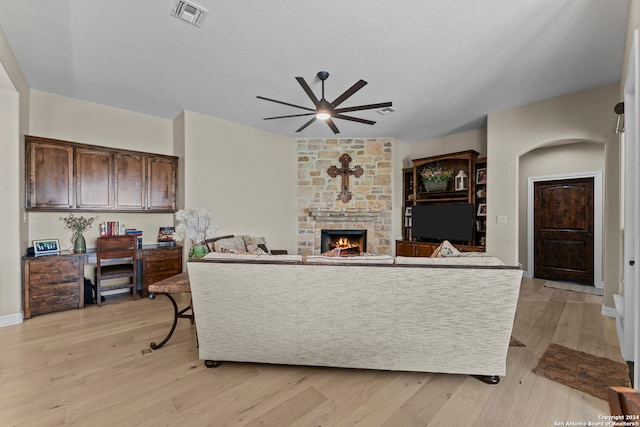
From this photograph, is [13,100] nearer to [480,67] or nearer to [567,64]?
[480,67]

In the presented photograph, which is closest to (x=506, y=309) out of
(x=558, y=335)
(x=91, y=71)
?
(x=558, y=335)

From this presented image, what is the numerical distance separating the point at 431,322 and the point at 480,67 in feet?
9.06

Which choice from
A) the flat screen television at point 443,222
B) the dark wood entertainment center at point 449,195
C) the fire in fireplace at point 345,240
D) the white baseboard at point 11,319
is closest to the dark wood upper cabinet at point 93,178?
the white baseboard at point 11,319

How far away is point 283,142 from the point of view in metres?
5.55

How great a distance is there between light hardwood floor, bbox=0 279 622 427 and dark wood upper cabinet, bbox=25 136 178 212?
5.51 feet

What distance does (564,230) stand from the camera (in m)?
4.92

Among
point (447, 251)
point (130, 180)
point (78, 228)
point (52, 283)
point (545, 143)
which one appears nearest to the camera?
point (447, 251)

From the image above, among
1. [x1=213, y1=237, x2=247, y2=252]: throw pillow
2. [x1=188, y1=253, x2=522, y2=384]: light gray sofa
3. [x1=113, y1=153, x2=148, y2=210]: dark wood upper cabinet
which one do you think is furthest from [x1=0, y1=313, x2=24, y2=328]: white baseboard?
[x1=188, y1=253, x2=522, y2=384]: light gray sofa

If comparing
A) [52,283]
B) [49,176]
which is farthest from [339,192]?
[52,283]

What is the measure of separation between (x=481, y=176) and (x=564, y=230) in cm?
176

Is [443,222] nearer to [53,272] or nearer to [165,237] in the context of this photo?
[165,237]

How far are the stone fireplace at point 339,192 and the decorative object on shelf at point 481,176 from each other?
5.16ft

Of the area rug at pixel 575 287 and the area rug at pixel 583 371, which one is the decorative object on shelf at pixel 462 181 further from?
the area rug at pixel 583 371

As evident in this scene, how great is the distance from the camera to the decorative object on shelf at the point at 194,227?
2.87 metres
